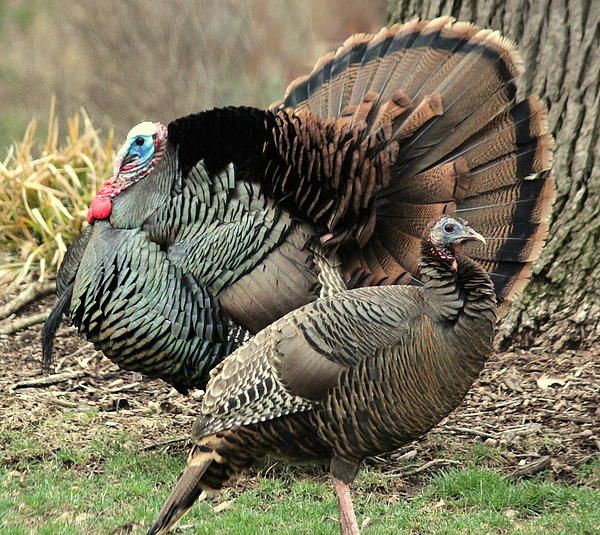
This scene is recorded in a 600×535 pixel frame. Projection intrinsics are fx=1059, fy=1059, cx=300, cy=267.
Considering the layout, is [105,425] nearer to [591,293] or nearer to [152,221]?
[152,221]

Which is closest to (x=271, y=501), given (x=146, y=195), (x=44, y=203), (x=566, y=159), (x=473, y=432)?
(x=473, y=432)

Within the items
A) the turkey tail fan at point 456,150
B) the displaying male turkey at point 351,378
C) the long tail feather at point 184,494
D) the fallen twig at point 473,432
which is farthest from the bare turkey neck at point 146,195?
the fallen twig at point 473,432

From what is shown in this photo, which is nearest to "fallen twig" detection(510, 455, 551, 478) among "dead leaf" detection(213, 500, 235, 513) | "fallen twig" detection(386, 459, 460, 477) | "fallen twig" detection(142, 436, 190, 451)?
"fallen twig" detection(386, 459, 460, 477)

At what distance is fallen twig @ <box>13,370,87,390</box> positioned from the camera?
643 cm

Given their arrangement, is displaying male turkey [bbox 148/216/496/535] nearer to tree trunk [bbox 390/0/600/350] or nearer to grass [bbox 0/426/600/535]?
grass [bbox 0/426/600/535]

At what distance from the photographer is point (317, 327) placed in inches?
167

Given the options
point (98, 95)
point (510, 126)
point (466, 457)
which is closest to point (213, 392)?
point (466, 457)

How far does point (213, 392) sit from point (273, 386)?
27 cm

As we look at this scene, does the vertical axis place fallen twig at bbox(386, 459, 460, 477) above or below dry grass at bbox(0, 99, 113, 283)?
below

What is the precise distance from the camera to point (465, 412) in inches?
227

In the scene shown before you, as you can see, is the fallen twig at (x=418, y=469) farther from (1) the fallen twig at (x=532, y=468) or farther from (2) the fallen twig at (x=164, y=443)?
(2) the fallen twig at (x=164, y=443)

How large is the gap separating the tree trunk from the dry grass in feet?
11.8

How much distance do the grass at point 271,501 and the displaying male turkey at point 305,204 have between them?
57 centimetres

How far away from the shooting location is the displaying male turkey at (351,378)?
13.5 ft
